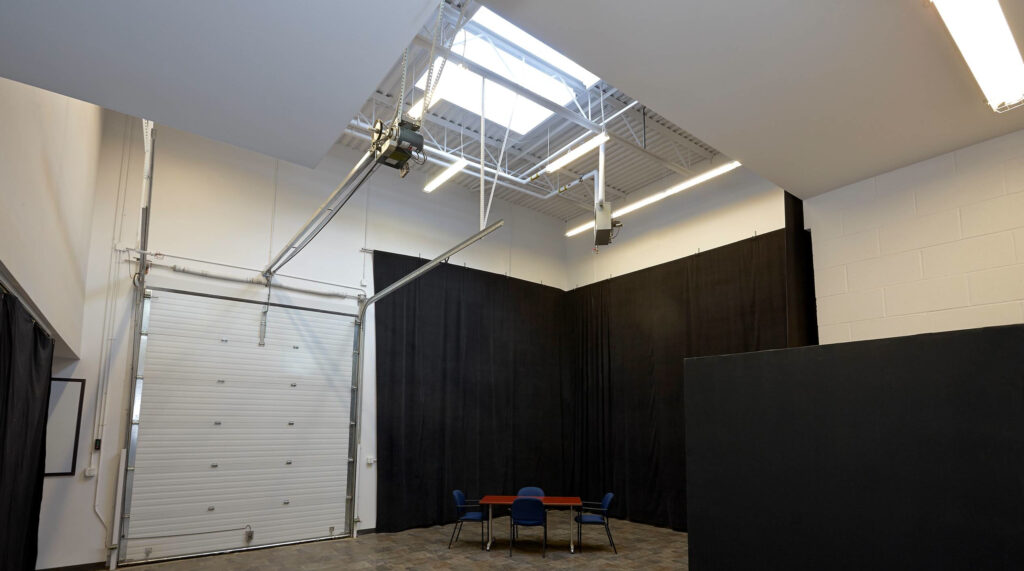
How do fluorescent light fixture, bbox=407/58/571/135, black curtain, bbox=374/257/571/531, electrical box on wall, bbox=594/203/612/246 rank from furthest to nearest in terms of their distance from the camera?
black curtain, bbox=374/257/571/531, fluorescent light fixture, bbox=407/58/571/135, electrical box on wall, bbox=594/203/612/246

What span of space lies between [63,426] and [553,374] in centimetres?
801

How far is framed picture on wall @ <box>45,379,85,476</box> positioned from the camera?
6.58m

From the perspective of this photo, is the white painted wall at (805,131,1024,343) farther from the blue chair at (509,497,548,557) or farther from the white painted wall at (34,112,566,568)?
the white painted wall at (34,112,566,568)

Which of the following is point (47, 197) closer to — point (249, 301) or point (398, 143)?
point (398, 143)

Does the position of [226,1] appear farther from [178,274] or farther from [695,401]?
[178,274]

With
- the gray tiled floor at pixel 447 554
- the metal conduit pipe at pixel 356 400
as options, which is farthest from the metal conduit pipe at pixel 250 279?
the gray tiled floor at pixel 447 554

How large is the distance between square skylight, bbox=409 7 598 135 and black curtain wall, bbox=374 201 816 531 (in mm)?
3256

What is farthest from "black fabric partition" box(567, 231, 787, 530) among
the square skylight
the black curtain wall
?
the square skylight

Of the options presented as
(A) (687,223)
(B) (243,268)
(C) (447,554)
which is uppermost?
(A) (687,223)

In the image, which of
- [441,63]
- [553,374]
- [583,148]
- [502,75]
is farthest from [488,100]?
[553,374]

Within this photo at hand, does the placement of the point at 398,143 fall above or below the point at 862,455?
above

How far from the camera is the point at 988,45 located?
329cm

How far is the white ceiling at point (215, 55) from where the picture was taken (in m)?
2.79

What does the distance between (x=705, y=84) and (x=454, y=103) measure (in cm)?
447
